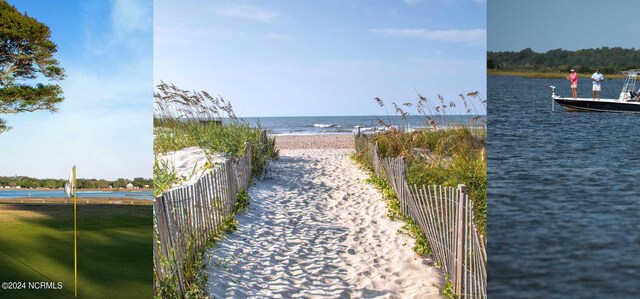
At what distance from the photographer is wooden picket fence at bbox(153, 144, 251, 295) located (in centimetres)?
402

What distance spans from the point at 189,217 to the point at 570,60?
3452 centimetres

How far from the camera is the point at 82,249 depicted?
7863mm

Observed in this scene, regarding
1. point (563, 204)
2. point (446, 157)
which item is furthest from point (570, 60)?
point (446, 157)

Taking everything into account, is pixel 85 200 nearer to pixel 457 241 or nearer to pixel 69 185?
pixel 69 185

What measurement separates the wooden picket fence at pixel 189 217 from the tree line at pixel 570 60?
2610 cm

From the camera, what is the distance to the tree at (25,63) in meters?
10.2

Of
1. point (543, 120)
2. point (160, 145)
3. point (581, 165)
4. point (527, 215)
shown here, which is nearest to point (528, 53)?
point (543, 120)

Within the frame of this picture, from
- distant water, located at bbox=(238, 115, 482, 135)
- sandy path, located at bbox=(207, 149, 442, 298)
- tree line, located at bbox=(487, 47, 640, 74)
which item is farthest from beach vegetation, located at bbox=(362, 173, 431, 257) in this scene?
tree line, located at bbox=(487, 47, 640, 74)

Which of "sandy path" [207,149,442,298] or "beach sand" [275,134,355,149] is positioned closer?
"sandy path" [207,149,442,298]

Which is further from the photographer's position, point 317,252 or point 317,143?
point 317,143

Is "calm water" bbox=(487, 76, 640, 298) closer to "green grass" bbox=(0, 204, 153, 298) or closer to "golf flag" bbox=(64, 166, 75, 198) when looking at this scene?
"green grass" bbox=(0, 204, 153, 298)

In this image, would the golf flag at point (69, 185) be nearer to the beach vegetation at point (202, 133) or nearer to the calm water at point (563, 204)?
the beach vegetation at point (202, 133)

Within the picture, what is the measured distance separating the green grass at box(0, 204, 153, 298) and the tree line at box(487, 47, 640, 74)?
24843 mm

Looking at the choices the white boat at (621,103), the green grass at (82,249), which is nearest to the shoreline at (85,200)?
Result: the green grass at (82,249)
